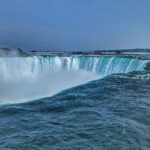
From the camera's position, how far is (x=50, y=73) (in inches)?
1366

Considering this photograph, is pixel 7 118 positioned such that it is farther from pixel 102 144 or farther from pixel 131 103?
pixel 131 103

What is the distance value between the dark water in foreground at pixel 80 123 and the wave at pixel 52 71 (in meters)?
12.7

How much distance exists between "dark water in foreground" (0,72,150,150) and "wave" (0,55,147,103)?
1265 centimetres

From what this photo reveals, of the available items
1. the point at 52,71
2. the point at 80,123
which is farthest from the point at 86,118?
the point at 52,71

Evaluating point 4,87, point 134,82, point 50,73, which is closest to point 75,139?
point 134,82

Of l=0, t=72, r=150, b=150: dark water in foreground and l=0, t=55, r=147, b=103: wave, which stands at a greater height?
l=0, t=72, r=150, b=150: dark water in foreground

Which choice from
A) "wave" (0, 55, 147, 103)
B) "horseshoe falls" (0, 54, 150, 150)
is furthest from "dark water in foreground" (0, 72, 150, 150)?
"wave" (0, 55, 147, 103)

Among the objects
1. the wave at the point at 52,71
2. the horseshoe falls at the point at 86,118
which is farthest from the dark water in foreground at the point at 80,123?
the wave at the point at 52,71

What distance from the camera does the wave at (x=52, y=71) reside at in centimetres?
3052

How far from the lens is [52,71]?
35.2 metres

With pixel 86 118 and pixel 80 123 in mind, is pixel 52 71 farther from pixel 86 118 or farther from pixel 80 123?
pixel 80 123

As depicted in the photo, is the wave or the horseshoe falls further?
the wave

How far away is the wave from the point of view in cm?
3052

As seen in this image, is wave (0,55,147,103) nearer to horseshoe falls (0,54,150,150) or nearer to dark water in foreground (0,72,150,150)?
horseshoe falls (0,54,150,150)
